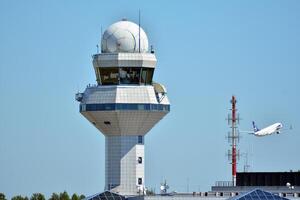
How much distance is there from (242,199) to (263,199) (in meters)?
2.39

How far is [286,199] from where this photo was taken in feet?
655

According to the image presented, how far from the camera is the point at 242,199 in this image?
655ft

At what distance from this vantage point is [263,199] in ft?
655

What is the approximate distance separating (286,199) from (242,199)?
4988 mm

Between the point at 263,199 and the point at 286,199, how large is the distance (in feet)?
8.54
